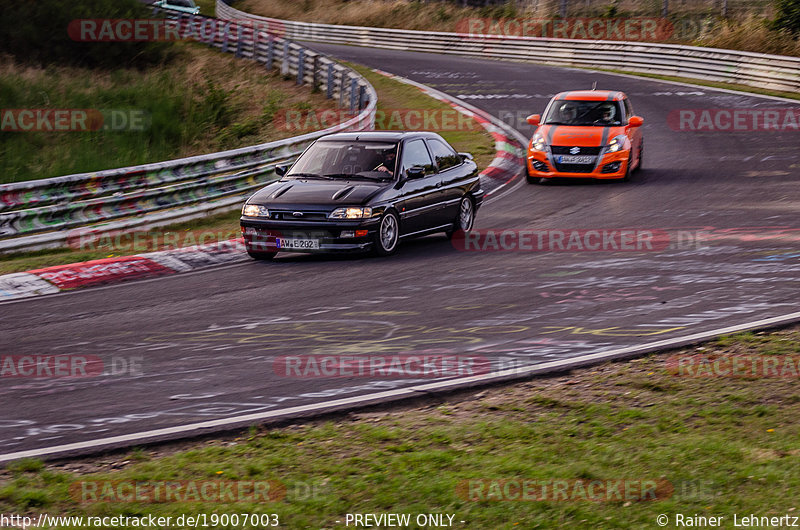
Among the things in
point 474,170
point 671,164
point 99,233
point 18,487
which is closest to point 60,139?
point 99,233

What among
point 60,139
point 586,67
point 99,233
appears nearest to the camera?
point 99,233

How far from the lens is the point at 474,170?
Answer: 588 inches

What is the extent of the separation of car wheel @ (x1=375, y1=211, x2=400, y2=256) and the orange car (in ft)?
21.4

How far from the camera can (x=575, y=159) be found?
61.6ft

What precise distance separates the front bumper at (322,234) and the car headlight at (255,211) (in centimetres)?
8

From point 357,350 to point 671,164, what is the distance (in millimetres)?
14183

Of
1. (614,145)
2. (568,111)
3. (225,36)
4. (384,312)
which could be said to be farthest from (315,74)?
(384,312)

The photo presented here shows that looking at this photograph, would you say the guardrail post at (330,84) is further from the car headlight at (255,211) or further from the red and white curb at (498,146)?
the car headlight at (255,211)

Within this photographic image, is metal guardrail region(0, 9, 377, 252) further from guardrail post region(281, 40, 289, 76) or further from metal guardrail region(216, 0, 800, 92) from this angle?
metal guardrail region(216, 0, 800, 92)

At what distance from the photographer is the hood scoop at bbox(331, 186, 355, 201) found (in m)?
12.6

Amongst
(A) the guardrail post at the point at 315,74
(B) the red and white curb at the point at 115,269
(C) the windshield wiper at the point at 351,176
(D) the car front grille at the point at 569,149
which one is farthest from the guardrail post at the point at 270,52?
(C) the windshield wiper at the point at 351,176

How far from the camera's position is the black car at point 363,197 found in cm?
1246

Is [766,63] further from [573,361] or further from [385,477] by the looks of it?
[385,477]

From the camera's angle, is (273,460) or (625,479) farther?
(273,460)
